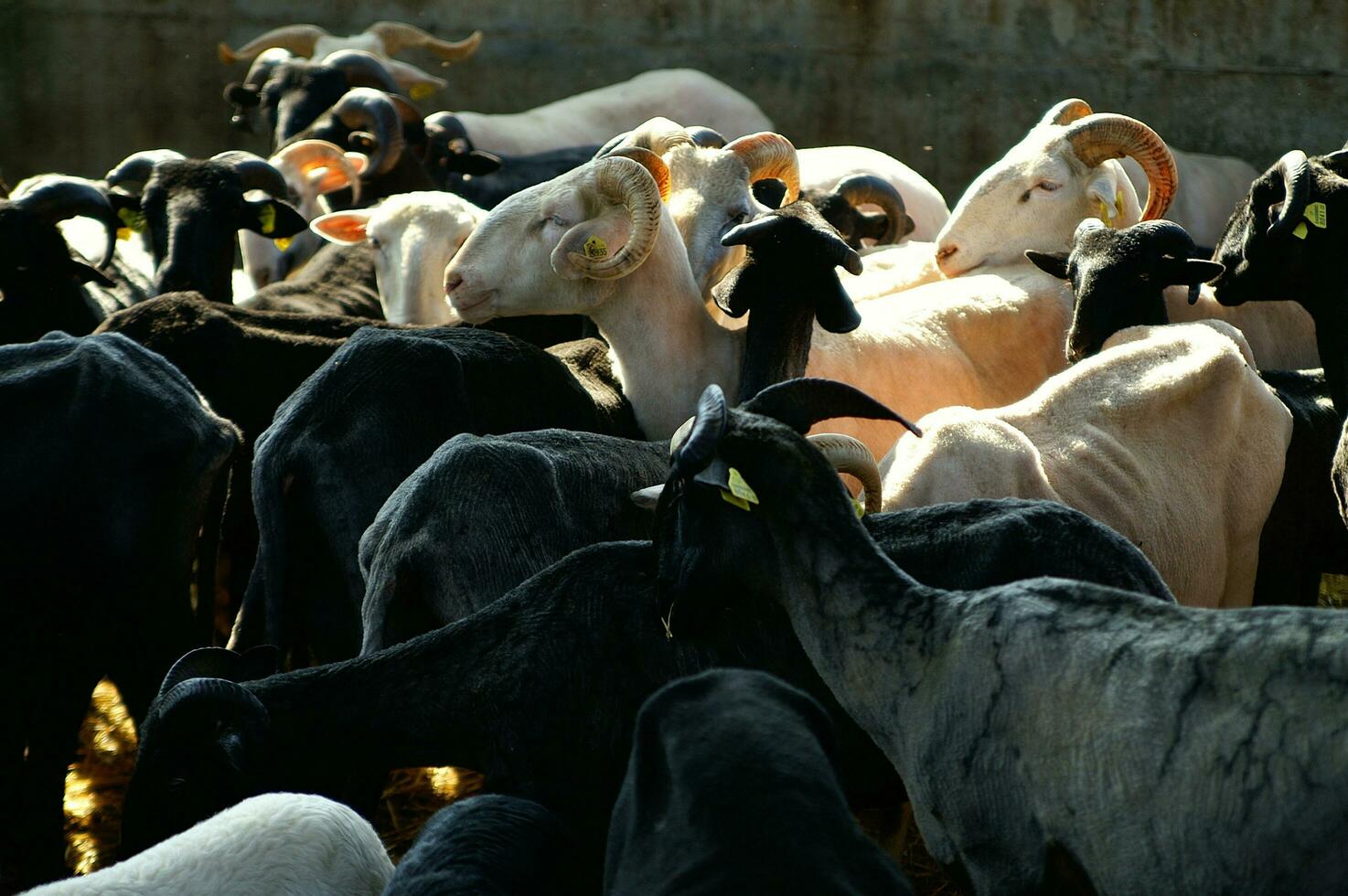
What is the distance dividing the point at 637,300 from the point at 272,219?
2.70m

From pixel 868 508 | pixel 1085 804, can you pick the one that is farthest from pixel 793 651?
pixel 1085 804

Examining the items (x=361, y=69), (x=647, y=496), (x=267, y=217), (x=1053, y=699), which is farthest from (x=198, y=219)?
(x=1053, y=699)

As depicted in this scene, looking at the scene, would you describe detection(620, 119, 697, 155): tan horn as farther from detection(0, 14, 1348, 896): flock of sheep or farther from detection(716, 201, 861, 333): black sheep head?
detection(716, 201, 861, 333): black sheep head

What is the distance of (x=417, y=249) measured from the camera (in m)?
7.13

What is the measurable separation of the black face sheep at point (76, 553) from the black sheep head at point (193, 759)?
3.49 feet

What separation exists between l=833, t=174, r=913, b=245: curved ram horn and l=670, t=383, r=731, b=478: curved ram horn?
5618 millimetres

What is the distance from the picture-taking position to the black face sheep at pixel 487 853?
2.74 metres

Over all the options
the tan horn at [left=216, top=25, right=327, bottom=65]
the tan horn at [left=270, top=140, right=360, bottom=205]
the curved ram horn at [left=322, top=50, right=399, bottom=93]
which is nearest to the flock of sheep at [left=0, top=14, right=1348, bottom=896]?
the tan horn at [left=270, top=140, right=360, bottom=205]

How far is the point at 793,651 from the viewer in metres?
3.66

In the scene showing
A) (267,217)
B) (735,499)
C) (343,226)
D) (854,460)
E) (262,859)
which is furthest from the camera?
(267,217)

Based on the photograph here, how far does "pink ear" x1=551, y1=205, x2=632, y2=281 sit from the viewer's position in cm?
Answer: 570

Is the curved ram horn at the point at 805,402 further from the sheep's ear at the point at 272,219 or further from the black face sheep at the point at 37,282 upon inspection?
the sheep's ear at the point at 272,219

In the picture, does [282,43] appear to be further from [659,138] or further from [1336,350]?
[1336,350]

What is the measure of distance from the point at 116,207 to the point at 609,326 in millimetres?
3468
